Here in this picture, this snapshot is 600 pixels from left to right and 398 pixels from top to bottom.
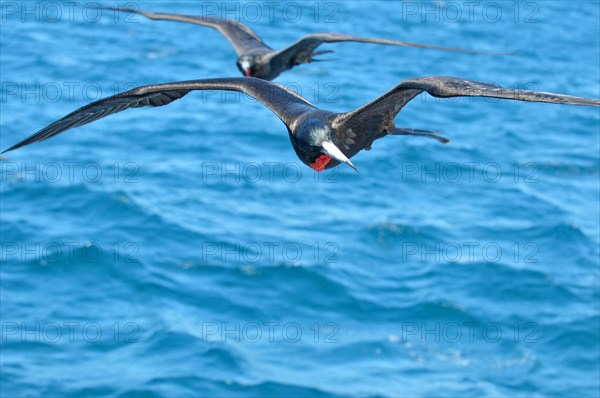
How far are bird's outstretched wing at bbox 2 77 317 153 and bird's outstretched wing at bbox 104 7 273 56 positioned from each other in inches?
200

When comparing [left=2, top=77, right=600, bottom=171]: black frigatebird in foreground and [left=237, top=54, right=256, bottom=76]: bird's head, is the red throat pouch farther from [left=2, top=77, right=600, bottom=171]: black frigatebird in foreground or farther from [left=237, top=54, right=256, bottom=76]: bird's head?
[left=237, top=54, right=256, bottom=76]: bird's head

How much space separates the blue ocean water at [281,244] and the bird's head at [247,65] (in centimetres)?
459

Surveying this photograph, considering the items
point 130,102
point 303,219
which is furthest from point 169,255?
point 130,102

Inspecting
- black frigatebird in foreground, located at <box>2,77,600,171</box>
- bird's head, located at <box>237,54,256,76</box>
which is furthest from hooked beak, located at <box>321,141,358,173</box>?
bird's head, located at <box>237,54,256,76</box>

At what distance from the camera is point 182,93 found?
1075 cm

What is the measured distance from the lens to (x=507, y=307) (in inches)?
763

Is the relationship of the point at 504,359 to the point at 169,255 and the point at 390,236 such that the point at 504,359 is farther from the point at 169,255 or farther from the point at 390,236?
the point at 169,255

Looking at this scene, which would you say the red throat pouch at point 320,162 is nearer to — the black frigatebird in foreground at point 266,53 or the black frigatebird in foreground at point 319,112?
the black frigatebird in foreground at point 319,112

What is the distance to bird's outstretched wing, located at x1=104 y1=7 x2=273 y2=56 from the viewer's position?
613 inches

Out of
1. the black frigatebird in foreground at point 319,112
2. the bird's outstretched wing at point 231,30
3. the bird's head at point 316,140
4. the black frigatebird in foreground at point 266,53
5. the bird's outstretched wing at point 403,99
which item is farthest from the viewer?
the bird's outstretched wing at point 231,30

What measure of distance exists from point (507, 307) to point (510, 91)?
464 inches

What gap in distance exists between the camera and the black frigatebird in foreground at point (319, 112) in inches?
337

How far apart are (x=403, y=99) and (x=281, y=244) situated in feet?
34.4

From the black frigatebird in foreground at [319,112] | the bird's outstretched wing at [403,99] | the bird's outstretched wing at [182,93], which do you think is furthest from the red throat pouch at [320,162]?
the bird's outstretched wing at [182,93]
